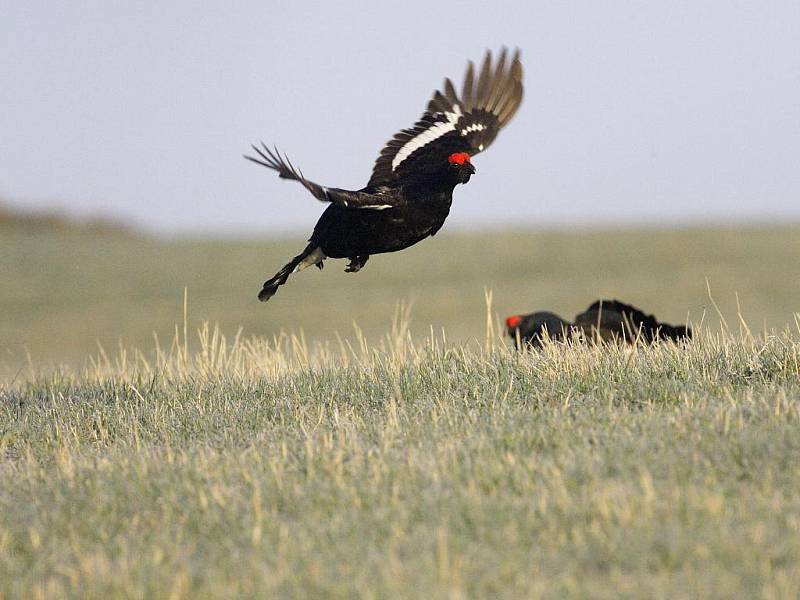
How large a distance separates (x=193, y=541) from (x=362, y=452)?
45.7 inches

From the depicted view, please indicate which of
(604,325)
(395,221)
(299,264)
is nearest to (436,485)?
(395,221)

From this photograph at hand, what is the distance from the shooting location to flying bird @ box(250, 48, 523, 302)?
26.6 feet

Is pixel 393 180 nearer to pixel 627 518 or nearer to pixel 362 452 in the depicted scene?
pixel 362 452

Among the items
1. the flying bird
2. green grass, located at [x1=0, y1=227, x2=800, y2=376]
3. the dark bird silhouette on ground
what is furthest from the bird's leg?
green grass, located at [x1=0, y1=227, x2=800, y2=376]

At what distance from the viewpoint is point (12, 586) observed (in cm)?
407

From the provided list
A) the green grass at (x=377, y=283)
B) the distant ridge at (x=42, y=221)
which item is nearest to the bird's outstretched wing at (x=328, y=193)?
the green grass at (x=377, y=283)

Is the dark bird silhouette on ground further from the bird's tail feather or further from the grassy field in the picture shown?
the bird's tail feather

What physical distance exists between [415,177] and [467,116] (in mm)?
1634

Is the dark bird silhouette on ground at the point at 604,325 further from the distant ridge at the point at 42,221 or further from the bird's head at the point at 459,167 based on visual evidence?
the distant ridge at the point at 42,221

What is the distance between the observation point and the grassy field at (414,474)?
381 centimetres

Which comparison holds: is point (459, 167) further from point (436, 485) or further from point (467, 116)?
point (436, 485)

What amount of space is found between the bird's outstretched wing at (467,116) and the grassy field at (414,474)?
5.91ft

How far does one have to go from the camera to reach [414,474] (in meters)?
4.78

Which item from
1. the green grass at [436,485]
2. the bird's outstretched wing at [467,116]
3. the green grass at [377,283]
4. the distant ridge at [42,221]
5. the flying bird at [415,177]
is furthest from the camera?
the distant ridge at [42,221]
